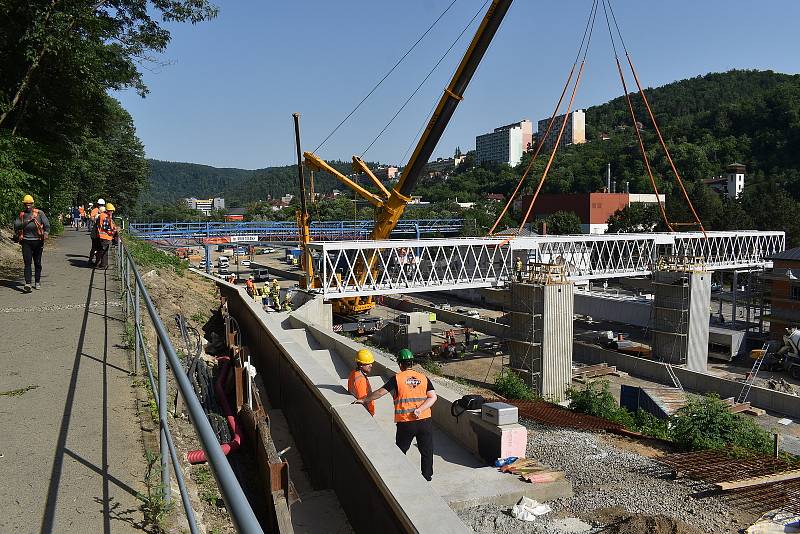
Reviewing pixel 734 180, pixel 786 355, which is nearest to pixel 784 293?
pixel 786 355

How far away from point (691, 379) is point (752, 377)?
12.1 ft

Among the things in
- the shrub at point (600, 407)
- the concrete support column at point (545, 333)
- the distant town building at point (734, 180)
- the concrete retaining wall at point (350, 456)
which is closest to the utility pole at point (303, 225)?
the concrete support column at point (545, 333)

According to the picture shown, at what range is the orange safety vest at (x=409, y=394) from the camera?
264 inches

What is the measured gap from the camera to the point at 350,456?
19.0 feet

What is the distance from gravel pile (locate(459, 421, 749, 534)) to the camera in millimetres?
7191

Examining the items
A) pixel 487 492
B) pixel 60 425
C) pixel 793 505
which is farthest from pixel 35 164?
pixel 793 505

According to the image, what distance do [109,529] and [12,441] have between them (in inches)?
67.3

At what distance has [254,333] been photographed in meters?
14.6

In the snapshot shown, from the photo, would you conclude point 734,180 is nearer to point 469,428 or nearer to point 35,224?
point 469,428

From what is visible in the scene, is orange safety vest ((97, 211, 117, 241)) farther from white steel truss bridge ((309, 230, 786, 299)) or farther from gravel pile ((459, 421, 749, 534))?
gravel pile ((459, 421, 749, 534))

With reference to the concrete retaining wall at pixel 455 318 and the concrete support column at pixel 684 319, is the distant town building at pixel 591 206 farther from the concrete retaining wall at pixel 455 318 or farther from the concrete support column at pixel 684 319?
the concrete support column at pixel 684 319

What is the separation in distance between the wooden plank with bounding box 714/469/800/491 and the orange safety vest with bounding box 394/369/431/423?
17.7 ft

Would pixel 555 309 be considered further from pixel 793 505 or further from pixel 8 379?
pixel 8 379

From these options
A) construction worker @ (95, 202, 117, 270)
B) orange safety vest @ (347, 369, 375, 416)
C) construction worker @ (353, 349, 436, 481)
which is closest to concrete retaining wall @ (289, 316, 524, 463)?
construction worker @ (353, 349, 436, 481)
